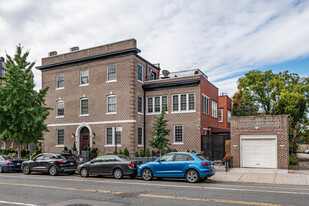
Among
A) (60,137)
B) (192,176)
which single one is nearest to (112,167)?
(192,176)

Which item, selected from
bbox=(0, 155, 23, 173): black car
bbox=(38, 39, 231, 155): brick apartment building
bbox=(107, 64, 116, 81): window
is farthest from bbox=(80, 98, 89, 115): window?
bbox=(0, 155, 23, 173): black car

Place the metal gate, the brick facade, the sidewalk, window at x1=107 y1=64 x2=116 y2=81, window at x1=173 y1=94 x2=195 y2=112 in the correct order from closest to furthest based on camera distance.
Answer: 1. the sidewalk
2. the brick facade
3. the metal gate
4. window at x1=173 y1=94 x2=195 y2=112
5. window at x1=107 y1=64 x2=116 y2=81

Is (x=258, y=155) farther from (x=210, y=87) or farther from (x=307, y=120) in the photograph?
(x=307, y=120)

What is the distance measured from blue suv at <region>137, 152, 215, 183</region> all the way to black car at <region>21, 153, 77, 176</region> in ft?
18.9

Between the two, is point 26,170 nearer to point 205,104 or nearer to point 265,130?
point 265,130

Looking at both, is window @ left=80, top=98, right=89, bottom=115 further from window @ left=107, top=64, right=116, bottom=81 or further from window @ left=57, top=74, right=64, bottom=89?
window @ left=107, top=64, right=116, bottom=81

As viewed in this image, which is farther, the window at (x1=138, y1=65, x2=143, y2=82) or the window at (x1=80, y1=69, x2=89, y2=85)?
the window at (x1=80, y1=69, x2=89, y2=85)

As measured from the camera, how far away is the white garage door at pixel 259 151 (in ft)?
68.0

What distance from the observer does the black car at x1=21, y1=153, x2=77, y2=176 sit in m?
19.1

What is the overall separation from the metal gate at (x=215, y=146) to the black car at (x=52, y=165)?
11.6m

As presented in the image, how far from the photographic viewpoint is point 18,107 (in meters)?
26.0

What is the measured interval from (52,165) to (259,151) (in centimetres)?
1398

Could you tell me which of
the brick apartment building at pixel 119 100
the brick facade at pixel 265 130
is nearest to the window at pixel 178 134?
the brick apartment building at pixel 119 100

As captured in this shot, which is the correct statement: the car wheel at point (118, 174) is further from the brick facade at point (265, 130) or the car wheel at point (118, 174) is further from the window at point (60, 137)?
the window at point (60, 137)
